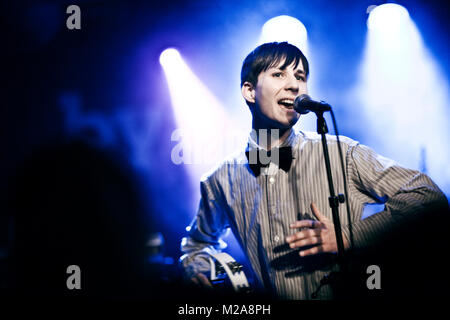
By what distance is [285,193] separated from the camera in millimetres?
2166

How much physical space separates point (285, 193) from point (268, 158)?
0.30m

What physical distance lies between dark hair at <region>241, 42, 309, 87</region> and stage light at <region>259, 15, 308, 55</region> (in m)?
0.88

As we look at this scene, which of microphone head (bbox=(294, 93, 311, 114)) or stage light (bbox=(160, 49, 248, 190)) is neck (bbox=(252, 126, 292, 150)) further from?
stage light (bbox=(160, 49, 248, 190))

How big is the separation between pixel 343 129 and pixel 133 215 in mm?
2283

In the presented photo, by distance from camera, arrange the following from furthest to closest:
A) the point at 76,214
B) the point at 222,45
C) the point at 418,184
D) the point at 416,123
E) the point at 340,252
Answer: the point at 222,45 < the point at 416,123 < the point at 76,214 < the point at 418,184 < the point at 340,252

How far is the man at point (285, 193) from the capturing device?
1790 mm

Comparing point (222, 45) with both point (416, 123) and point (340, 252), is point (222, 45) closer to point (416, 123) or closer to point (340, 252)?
point (416, 123)

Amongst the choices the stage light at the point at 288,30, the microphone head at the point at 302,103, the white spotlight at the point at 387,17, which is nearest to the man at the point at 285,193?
the microphone head at the point at 302,103

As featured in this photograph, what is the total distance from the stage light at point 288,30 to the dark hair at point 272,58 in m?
0.88

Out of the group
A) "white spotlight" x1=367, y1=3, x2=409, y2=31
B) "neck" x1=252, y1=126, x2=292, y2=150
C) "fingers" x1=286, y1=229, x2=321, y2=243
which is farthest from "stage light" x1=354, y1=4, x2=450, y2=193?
"fingers" x1=286, y1=229, x2=321, y2=243

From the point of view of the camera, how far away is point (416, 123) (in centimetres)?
304

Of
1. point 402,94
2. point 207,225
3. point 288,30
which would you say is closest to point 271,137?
point 207,225

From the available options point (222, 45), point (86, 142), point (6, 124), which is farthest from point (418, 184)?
point (6, 124)

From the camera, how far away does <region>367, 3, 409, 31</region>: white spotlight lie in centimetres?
300
